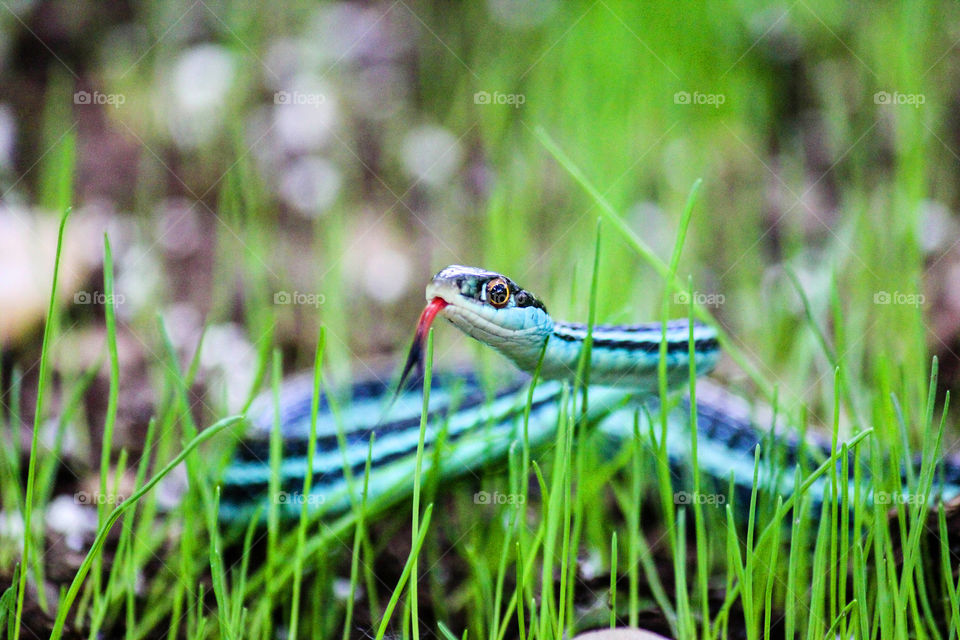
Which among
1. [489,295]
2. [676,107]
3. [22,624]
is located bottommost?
[22,624]

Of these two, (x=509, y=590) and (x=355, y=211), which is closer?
(x=509, y=590)

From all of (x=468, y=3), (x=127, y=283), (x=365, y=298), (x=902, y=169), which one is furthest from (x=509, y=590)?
(x=468, y=3)

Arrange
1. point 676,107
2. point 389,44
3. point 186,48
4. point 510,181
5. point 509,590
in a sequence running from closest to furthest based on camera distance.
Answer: point 509,590, point 510,181, point 676,107, point 186,48, point 389,44

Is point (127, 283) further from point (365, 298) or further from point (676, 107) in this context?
point (676, 107)
